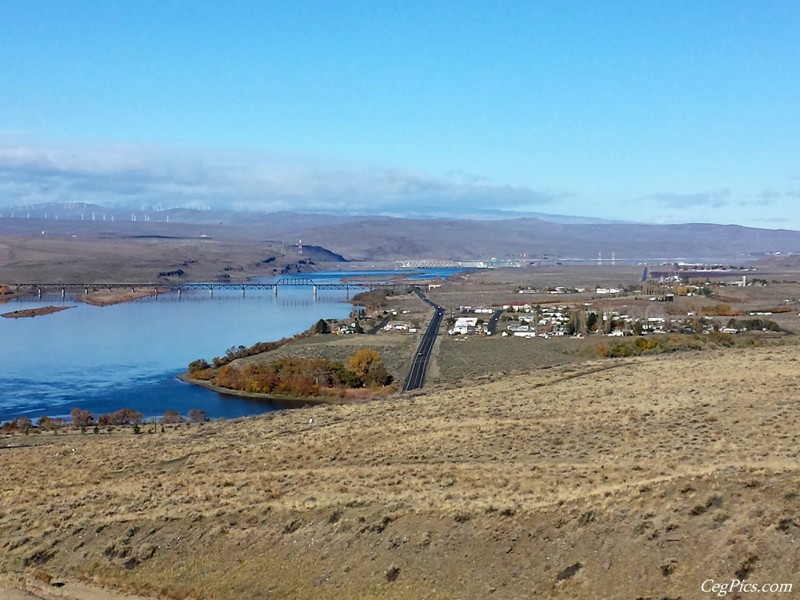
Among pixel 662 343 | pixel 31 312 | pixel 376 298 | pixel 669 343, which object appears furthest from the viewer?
pixel 376 298

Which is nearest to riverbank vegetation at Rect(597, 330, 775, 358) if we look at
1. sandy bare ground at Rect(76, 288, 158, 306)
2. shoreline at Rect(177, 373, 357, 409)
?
shoreline at Rect(177, 373, 357, 409)

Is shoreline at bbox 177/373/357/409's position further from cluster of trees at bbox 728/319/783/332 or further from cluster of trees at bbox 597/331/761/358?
cluster of trees at bbox 728/319/783/332

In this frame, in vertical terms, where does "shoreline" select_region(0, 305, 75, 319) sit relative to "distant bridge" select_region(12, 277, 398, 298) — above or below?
above

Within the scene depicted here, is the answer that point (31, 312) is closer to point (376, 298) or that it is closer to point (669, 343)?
point (376, 298)

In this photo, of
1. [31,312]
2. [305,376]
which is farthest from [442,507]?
[31,312]

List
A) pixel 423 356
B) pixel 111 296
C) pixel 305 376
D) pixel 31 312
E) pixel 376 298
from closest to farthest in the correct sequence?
1. pixel 305 376
2. pixel 423 356
3. pixel 31 312
4. pixel 376 298
5. pixel 111 296
